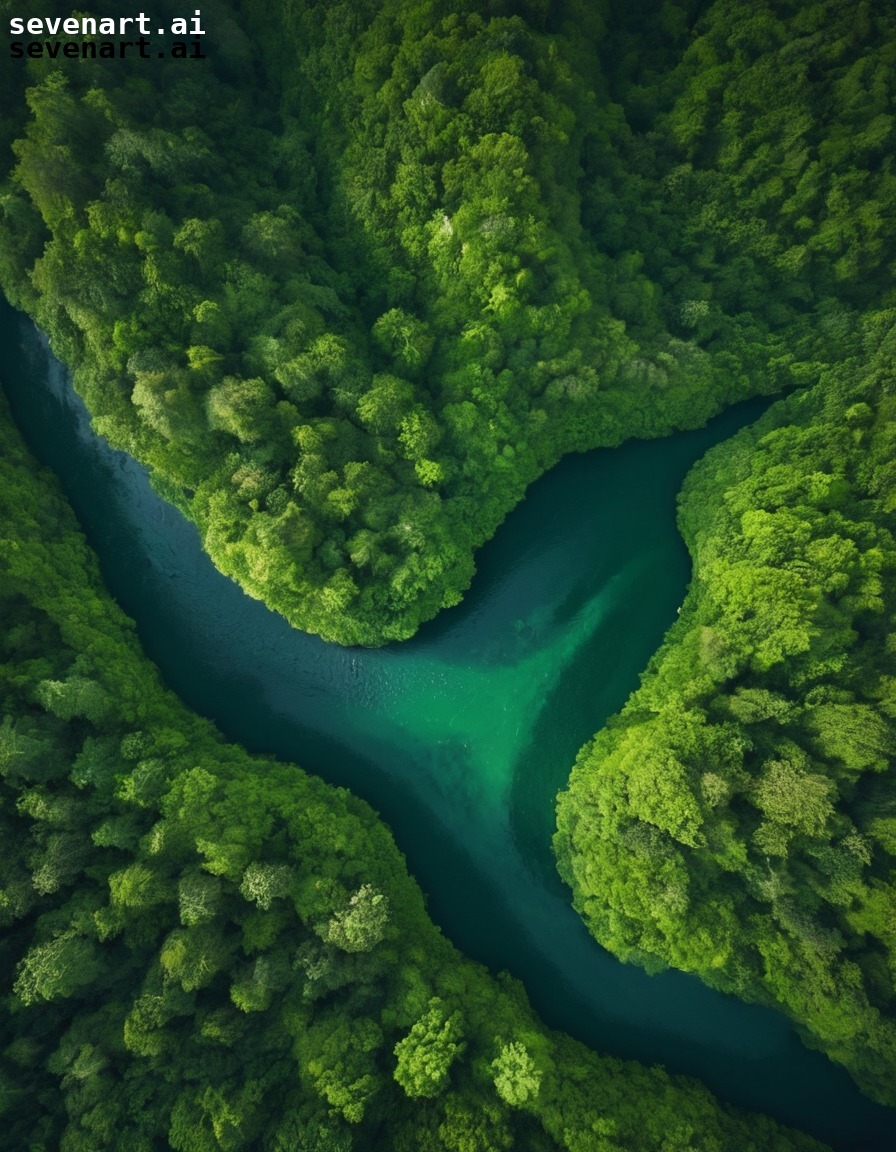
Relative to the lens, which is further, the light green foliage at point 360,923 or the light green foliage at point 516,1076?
the light green foliage at point 360,923

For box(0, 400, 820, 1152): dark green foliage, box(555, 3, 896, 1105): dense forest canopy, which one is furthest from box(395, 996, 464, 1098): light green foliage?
box(555, 3, 896, 1105): dense forest canopy

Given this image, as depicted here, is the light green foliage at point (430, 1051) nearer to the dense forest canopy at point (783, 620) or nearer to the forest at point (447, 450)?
the forest at point (447, 450)

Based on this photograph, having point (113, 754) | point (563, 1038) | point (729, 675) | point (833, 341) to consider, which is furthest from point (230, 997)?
point (833, 341)

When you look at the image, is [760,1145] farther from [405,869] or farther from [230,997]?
[230,997]

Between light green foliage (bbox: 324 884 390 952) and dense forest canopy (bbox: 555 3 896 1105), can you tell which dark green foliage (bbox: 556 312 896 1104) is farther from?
light green foliage (bbox: 324 884 390 952)

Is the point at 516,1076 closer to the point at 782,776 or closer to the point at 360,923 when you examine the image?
the point at 360,923

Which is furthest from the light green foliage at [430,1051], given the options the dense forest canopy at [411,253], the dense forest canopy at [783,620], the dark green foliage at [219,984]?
the dense forest canopy at [411,253]
